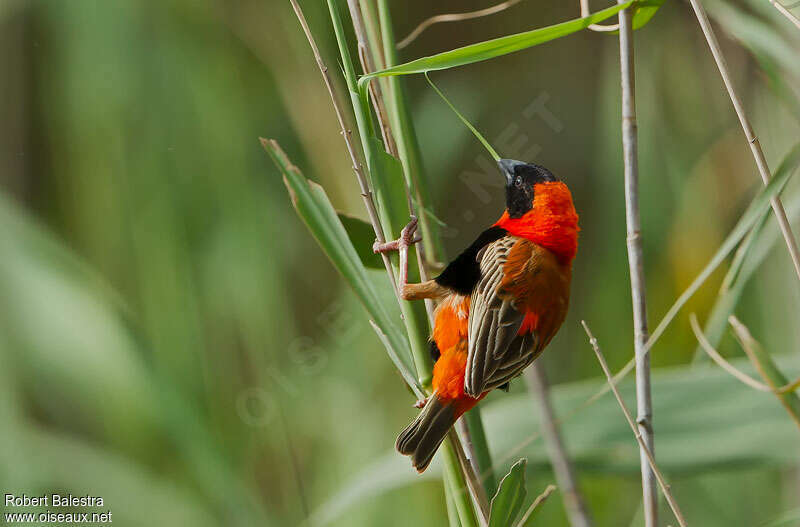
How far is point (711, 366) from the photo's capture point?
802 millimetres

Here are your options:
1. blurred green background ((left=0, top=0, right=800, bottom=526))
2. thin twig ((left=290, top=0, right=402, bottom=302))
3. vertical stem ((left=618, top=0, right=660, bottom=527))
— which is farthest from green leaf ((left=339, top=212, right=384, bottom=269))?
blurred green background ((left=0, top=0, right=800, bottom=526))

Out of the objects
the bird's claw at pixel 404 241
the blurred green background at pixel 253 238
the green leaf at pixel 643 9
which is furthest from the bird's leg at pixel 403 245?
the blurred green background at pixel 253 238

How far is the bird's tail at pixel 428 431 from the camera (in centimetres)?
53

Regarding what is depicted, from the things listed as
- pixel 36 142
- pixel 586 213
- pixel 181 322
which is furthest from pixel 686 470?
A: pixel 36 142

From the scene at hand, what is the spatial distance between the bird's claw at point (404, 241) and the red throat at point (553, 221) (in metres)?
0.11

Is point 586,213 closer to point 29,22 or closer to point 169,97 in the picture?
point 169,97

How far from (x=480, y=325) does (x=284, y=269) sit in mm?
760

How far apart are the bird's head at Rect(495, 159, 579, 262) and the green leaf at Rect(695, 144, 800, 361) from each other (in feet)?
0.49

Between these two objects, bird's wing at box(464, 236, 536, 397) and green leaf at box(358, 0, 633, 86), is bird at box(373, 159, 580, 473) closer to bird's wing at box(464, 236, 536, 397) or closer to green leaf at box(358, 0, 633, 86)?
bird's wing at box(464, 236, 536, 397)

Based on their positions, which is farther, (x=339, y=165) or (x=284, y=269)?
(x=284, y=269)

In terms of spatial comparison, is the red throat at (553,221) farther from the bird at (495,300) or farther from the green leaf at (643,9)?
the green leaf at (643,9)

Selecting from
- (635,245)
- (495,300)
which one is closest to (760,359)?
(635,245)

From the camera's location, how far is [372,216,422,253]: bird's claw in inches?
21.5

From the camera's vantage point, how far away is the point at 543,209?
594mm
